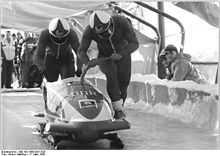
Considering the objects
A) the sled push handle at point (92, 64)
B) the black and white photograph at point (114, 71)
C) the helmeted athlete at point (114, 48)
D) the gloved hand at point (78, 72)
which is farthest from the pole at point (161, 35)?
the gloved hand at point (78, 72)

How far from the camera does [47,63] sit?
184 centimetres

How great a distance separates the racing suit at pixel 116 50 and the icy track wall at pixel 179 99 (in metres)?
0.06

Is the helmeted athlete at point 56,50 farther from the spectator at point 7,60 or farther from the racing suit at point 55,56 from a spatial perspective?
the spectator at point 7,60

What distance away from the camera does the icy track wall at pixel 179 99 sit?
1.90 metres

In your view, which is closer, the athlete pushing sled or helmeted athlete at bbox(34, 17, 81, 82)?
the athlete pushing sled

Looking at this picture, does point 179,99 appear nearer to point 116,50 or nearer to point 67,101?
point 116,50

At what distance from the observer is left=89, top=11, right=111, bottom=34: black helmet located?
6.04ft

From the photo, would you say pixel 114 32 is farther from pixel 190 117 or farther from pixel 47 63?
pixel 190 117

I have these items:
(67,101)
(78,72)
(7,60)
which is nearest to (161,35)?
(78,72)

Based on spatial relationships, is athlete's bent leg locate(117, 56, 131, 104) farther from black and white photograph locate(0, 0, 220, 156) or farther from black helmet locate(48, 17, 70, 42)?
black helmet locate(48, 17, 70, 42)

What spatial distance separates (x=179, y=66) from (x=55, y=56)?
536 millimetres

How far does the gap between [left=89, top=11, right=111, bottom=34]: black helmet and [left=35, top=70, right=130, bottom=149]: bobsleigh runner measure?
23 cm

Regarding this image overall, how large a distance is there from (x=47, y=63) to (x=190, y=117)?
2.14 feet

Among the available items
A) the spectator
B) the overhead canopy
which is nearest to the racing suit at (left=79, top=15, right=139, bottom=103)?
the overhead canopy
